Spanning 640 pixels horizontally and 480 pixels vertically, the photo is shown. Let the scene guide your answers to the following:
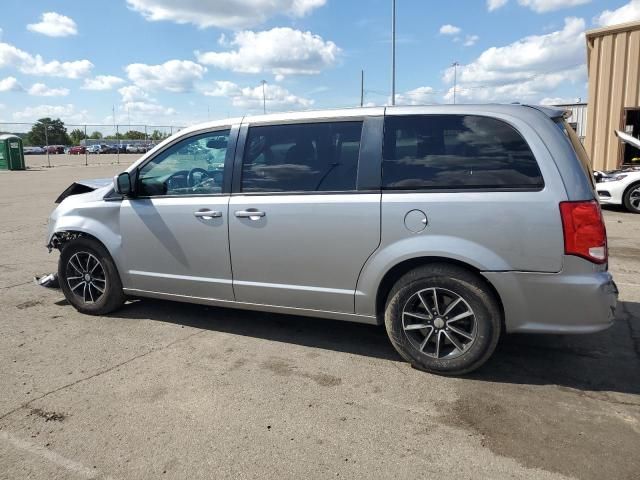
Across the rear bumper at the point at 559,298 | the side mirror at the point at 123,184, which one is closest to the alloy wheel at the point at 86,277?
the side mirror at the point at 123,184

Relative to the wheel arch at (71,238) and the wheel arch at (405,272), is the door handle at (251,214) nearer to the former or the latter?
the wheel arch at (405,272)

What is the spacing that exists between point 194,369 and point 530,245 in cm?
250

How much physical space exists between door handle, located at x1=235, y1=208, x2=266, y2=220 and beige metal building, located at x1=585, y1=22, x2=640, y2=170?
1425 cm

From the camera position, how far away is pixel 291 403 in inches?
133

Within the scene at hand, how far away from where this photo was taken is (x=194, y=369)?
391 cm

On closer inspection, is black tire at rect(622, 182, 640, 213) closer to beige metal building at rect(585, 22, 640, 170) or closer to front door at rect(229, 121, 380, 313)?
beige metal building at rect(585, 22, 640, 170)

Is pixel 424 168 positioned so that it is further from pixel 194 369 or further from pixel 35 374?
pixel 35 374

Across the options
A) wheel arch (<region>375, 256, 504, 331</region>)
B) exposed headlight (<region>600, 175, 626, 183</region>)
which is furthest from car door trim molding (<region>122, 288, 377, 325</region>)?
exposed headlight (<region>600, 175, 626, 183</region>)

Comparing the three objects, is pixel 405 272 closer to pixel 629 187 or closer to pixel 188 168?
pixel 188 168

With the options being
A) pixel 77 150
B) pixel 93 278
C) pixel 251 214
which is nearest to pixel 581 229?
pixel 251 214

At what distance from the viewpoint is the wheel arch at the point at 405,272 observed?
11.7ft

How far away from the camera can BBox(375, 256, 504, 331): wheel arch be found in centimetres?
356

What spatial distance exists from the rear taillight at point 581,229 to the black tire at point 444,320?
0.60 meters

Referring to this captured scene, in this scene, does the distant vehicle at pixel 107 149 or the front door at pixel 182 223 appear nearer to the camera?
the front door at pixel 182 223
